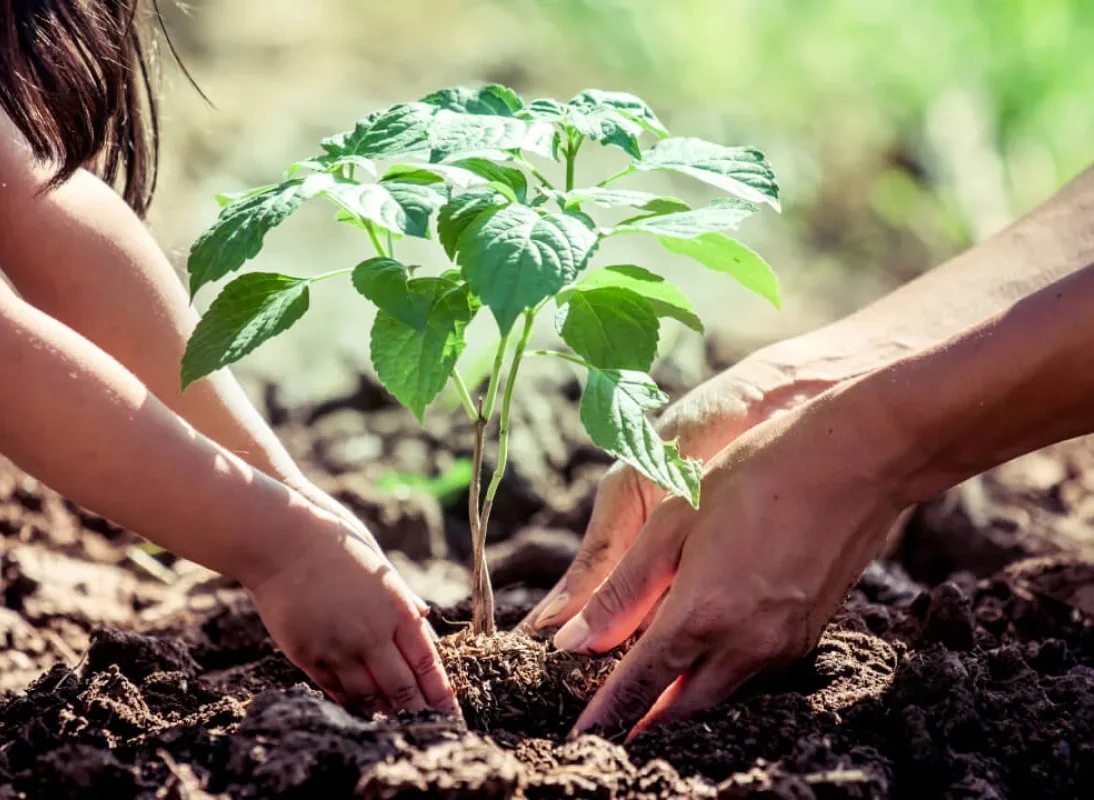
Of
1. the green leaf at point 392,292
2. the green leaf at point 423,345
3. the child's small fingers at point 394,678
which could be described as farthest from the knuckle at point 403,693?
the green leaf at point 392,292

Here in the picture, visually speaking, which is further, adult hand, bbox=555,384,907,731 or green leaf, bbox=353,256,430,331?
adult hand, bbox=555,384,907,731

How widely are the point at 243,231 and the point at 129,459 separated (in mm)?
319

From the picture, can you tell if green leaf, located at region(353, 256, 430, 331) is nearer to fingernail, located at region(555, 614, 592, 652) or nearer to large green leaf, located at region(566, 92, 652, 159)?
large green leaf, located at region(566, 92, 652, 159)

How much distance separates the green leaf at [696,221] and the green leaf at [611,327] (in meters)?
0.09

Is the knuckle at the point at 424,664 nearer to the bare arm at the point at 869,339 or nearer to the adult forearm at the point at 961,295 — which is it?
the bare arm at the point at 869,339

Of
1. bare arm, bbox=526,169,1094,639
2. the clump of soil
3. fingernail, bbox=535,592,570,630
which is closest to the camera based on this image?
the clump of soil

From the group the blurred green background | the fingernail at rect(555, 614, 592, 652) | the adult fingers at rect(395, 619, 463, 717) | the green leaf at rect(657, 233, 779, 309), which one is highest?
the blurred green background

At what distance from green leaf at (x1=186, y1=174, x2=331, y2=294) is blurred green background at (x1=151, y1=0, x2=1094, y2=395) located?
2772 mm

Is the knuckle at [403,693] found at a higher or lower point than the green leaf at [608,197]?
lower

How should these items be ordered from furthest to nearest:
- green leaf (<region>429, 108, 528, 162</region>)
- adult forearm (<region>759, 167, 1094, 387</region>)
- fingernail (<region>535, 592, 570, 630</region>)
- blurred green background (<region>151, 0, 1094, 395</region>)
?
blurred green background (<region>151, 0, 1094, 395</region>)
adult forearm (<region>759, 167, 1094, 387</region>)
fingernail (<region>535, 592, 570, 630</region>)
green leaf (<region>429, 108, 528, 162</region>)

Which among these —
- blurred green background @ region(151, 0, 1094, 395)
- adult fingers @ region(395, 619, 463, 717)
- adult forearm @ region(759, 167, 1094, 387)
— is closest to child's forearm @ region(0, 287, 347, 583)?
adult fingers @ region(395, 619, 463, 717)

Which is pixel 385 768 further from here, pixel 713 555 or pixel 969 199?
pixel 969 199

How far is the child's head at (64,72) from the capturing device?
1.70 metres

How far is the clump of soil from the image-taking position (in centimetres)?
159
